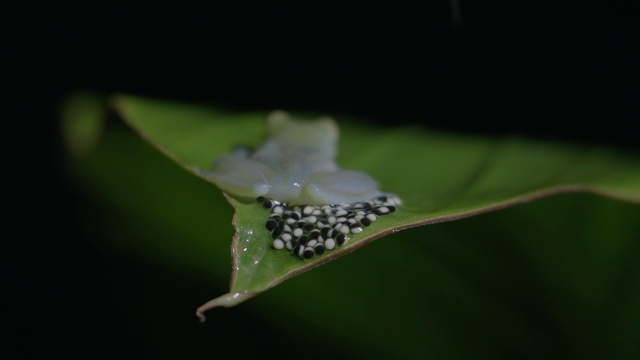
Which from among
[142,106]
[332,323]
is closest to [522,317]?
[332,323]

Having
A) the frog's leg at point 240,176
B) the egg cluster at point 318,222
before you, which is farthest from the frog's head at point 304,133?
the egg cluster at point 318,222

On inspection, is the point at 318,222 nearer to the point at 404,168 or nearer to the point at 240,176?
the point at 240,176

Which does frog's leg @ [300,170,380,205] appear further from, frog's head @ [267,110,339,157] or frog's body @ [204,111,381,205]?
frog's head @ [267,110,339,157]

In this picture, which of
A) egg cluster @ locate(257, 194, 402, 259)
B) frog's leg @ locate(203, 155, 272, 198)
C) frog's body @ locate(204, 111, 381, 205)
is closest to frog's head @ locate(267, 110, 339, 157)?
frog's body @ locate(204, 111, 381, 205)

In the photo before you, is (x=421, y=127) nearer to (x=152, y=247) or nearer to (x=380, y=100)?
(x=380, y=100)

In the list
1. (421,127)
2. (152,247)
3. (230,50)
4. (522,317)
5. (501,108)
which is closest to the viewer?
(522,317)

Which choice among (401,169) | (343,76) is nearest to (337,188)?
(401,169)
